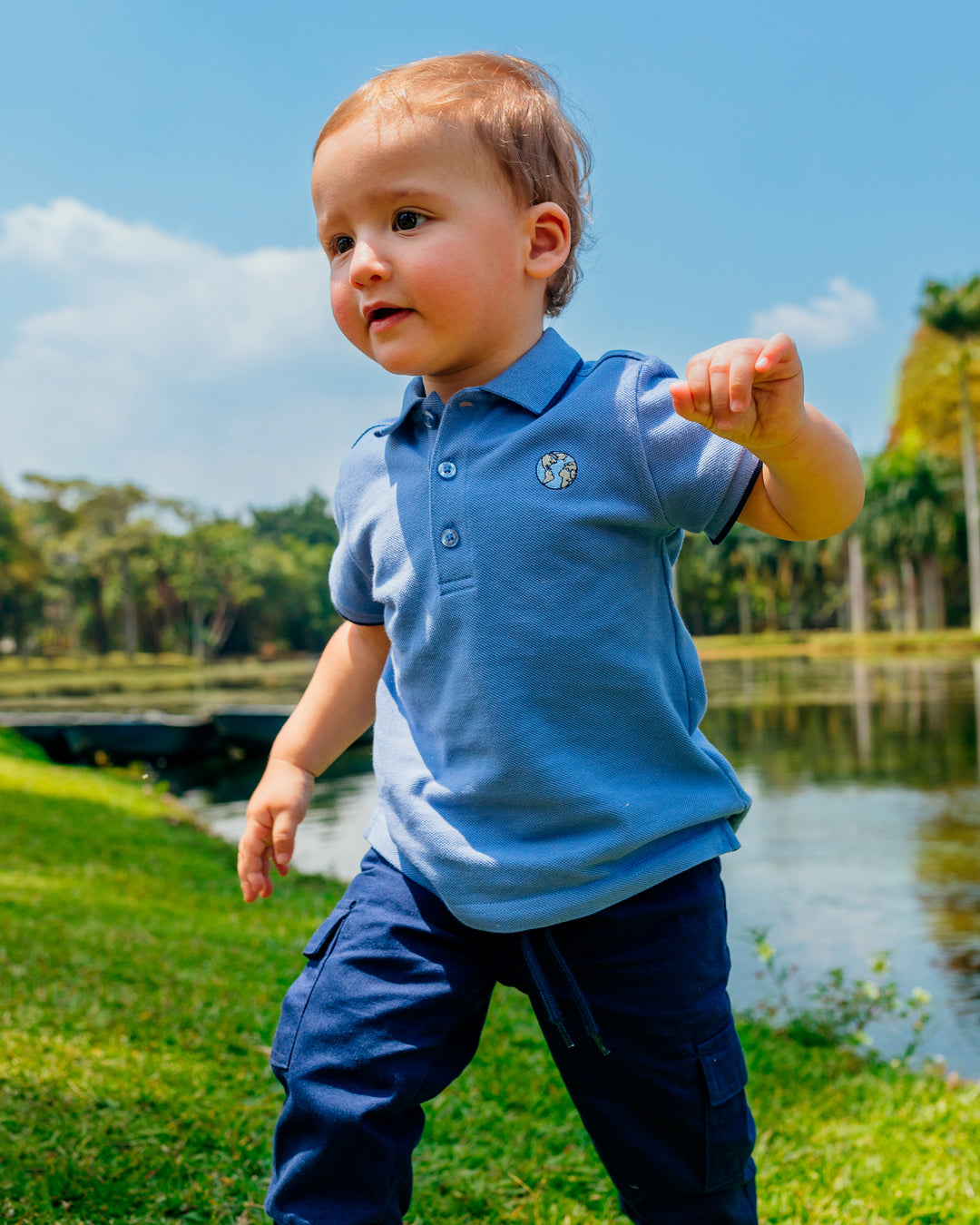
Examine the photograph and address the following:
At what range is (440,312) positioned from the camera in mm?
1282

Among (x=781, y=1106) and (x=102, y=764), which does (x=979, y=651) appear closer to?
(x=102, y=764)

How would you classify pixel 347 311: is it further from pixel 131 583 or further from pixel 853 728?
pixel 131 583

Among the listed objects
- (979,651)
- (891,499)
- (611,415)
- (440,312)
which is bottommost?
(979,651)

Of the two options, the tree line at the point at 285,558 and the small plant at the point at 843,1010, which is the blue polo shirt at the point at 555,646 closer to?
the small plant at the point at 843,1010

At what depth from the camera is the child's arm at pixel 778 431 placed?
1.05 metres

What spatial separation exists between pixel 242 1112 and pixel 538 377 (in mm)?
1557

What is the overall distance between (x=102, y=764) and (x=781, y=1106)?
9.31 meters

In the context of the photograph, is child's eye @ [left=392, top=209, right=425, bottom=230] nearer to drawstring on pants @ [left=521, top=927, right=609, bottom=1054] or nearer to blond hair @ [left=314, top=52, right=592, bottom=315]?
blond hair @ [left=314, top=52, right=592, bottom=315]

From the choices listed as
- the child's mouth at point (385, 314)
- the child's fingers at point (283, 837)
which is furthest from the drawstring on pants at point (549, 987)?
the child's mouth at point (385, 314)

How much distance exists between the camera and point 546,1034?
52.6 inches

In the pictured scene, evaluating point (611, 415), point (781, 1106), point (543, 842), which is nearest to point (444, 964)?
point (543, 842)

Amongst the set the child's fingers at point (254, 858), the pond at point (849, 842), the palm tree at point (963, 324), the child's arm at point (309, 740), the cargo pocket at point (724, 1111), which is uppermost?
the palm tree at point (963, 324)

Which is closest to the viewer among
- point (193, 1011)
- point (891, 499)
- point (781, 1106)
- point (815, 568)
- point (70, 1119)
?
point (70, 1119)

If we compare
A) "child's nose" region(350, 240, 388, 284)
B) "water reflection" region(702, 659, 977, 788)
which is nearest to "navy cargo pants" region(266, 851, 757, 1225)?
"child's nose" region(350, 240, 388, 284)
